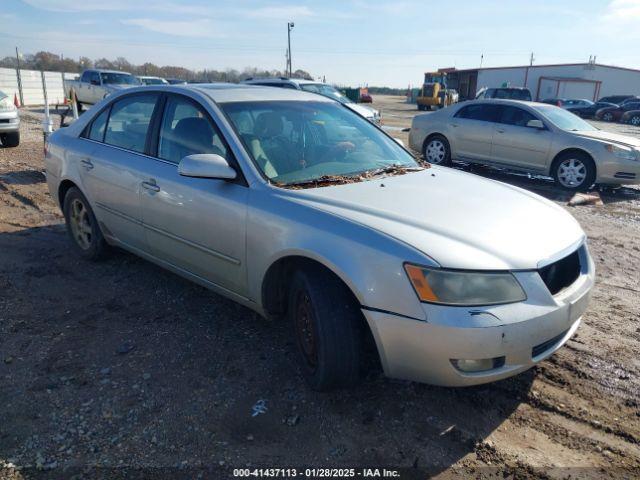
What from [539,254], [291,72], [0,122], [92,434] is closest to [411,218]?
[539,254]

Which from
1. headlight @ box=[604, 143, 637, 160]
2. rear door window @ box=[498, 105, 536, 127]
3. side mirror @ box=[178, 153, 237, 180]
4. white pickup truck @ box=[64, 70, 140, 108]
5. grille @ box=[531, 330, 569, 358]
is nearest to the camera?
grille @ box=[531, 330, 569, 358]

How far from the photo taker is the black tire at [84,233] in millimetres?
4660

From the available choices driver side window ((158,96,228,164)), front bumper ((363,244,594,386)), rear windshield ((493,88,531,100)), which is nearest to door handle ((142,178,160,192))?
driver side window ((158,96,228,164))

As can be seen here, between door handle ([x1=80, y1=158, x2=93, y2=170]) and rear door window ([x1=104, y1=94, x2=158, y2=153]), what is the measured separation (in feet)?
0.78

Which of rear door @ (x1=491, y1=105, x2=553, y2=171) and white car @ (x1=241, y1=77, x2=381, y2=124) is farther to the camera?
white car @ (x1=241, y1=77, x2=381, y2=124)

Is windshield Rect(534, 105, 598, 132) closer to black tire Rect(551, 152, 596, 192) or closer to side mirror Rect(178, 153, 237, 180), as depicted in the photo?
black tire Rect(551, 152, 596, 192)

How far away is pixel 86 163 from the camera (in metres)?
4.46

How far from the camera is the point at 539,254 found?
259 cm

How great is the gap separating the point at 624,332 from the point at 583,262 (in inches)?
42.8

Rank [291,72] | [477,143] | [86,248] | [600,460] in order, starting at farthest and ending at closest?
[291,72] → [477,143] → [86,248] → [600,460]

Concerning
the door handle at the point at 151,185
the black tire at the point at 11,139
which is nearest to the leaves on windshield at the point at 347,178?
the door handle at the point at 151,185

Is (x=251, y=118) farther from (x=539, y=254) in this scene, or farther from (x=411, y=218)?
(x=539, y=254)

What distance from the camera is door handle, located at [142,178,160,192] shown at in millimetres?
3666

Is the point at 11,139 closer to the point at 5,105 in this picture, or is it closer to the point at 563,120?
the point at 5,105
